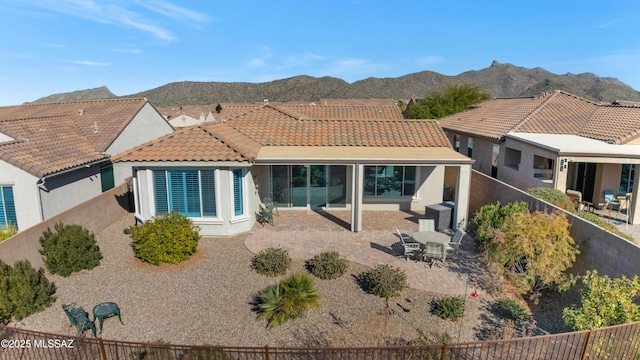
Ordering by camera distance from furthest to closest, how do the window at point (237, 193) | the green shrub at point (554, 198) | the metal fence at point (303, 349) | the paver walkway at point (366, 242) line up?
the window at point (237, 193), the green shrub at point (554, 198), the paver walkway at point (366, 242), the metal fence at point (303, 349)

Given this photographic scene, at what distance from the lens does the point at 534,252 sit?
1190 cm

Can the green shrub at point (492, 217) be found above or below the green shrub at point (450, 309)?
above

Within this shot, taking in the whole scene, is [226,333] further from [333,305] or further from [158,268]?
[158,268]

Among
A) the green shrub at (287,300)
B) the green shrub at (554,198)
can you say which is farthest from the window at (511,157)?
the green shrub at (287,300)

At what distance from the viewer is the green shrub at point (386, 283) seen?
468 inches

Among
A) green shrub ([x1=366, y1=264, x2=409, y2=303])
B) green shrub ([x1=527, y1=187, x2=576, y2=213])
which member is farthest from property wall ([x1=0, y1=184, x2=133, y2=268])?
green shrub ([x1=527, y1=187, x2=576, y2=213])

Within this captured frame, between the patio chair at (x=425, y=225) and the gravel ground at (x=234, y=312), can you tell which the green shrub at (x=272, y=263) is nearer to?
the gravel ground at (x=234, y=312)

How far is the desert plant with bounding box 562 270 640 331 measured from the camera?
348 inches

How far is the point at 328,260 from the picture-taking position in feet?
44.7

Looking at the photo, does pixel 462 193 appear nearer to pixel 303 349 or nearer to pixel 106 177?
pixel 303 349

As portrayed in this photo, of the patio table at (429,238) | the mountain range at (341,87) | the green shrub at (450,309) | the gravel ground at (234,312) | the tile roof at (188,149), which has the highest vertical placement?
the mountain range at (341,87)

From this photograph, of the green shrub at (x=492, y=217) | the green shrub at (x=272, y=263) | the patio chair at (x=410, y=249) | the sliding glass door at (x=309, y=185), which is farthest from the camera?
the sliding glass door at (x=309, y=185)

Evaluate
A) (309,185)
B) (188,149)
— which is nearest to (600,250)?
(309,185)

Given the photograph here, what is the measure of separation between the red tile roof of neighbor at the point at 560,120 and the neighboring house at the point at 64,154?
24129 millimetres
